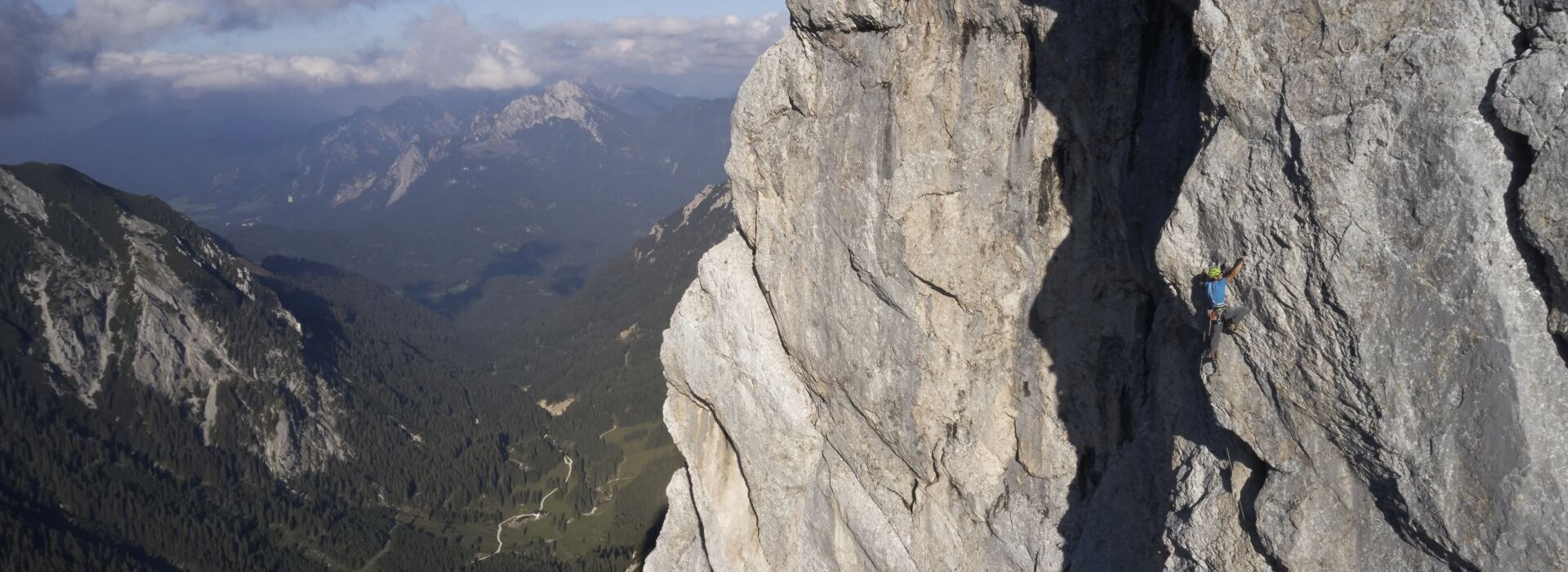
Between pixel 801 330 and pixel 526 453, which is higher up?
pixel 801 330

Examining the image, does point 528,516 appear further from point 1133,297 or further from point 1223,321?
point 1223,321

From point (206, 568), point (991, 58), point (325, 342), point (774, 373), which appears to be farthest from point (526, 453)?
point (991, 58)

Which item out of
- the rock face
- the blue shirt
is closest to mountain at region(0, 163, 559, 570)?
the rock face

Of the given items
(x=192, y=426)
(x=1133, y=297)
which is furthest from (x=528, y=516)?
(x=1133, y=297)

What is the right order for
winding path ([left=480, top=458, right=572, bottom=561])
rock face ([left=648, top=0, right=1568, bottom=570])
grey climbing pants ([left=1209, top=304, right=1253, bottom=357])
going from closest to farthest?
1. rock face ([left=648, top=0, right=1568, bottom=570])
2. grey climbing pants ([left=1209, top=304, right=1253, bottom=357])
3. winding path ([left=480, top=458, right=572, bottom=561])

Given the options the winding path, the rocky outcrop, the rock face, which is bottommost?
the winding path

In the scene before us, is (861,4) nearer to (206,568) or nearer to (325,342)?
(206,568)

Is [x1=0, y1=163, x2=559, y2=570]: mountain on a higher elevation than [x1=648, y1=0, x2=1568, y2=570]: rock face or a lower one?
lower

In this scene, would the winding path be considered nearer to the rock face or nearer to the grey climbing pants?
the rock face
